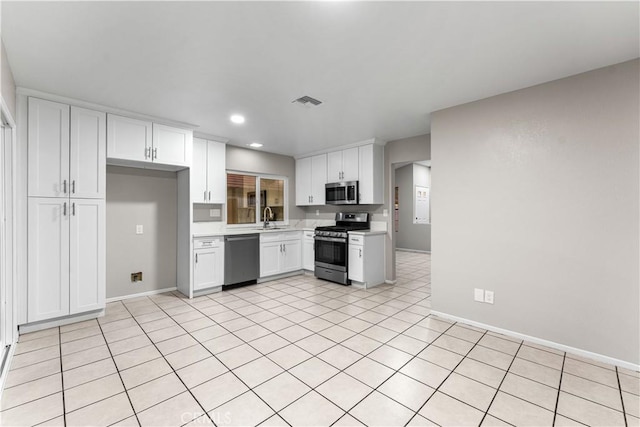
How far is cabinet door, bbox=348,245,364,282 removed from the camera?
4.62 m

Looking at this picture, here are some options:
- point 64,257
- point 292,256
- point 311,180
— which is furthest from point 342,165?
point 64,257

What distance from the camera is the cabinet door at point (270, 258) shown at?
16.4ft

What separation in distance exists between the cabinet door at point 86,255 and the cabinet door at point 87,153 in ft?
0.48

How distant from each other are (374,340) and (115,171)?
12.8ft

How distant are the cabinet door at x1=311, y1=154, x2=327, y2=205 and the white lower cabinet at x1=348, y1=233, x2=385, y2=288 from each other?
125 centimetres

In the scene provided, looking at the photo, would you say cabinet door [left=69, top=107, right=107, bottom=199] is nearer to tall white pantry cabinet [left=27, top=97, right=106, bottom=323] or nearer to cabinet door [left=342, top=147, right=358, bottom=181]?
tall white pantry cabinet [left=27, top=97, right=106, bottom=323]

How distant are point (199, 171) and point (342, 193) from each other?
2406mm

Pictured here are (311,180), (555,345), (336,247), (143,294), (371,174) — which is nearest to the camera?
(555,345)

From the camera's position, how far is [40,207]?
9.78 ft

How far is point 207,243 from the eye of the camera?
14.1 ft

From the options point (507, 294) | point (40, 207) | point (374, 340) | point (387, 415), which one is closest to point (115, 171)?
point (40, 207)

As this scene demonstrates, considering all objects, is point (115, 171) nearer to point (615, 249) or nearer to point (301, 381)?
point (301, 381)

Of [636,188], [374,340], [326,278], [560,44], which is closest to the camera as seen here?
[560,44]

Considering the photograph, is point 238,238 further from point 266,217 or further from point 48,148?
point 48,148
